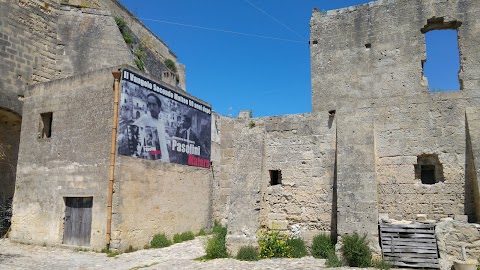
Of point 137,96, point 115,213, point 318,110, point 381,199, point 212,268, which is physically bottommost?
point 212,268

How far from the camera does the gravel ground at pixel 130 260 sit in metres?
7.79

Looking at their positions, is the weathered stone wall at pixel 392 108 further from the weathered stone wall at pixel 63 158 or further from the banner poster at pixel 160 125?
the weathered stone wall at pixel 63 158

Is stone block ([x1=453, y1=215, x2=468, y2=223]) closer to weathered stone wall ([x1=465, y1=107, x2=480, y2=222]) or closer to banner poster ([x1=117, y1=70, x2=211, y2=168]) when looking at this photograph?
weathered stone wall ([x1=465, y1=107, x2=480, y2=222])

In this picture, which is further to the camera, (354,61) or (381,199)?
(354,61)

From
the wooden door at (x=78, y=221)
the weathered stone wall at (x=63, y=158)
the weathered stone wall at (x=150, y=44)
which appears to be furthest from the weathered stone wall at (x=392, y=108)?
the weathered stone wall at (x=150, y=44)

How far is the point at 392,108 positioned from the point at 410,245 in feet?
9.93

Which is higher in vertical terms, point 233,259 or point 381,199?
point 381,199

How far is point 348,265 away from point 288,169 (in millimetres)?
2757

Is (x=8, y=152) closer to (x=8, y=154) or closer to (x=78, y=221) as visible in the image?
(x=8, y=154)

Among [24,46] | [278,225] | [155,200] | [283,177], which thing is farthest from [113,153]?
[24,46]

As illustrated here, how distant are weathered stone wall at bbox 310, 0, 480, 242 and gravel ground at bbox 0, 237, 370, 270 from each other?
163 cm

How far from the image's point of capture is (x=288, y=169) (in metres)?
9.35

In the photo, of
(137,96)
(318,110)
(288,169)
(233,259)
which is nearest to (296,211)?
(288,169)

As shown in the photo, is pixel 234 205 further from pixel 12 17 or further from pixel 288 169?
pixel 12 17
